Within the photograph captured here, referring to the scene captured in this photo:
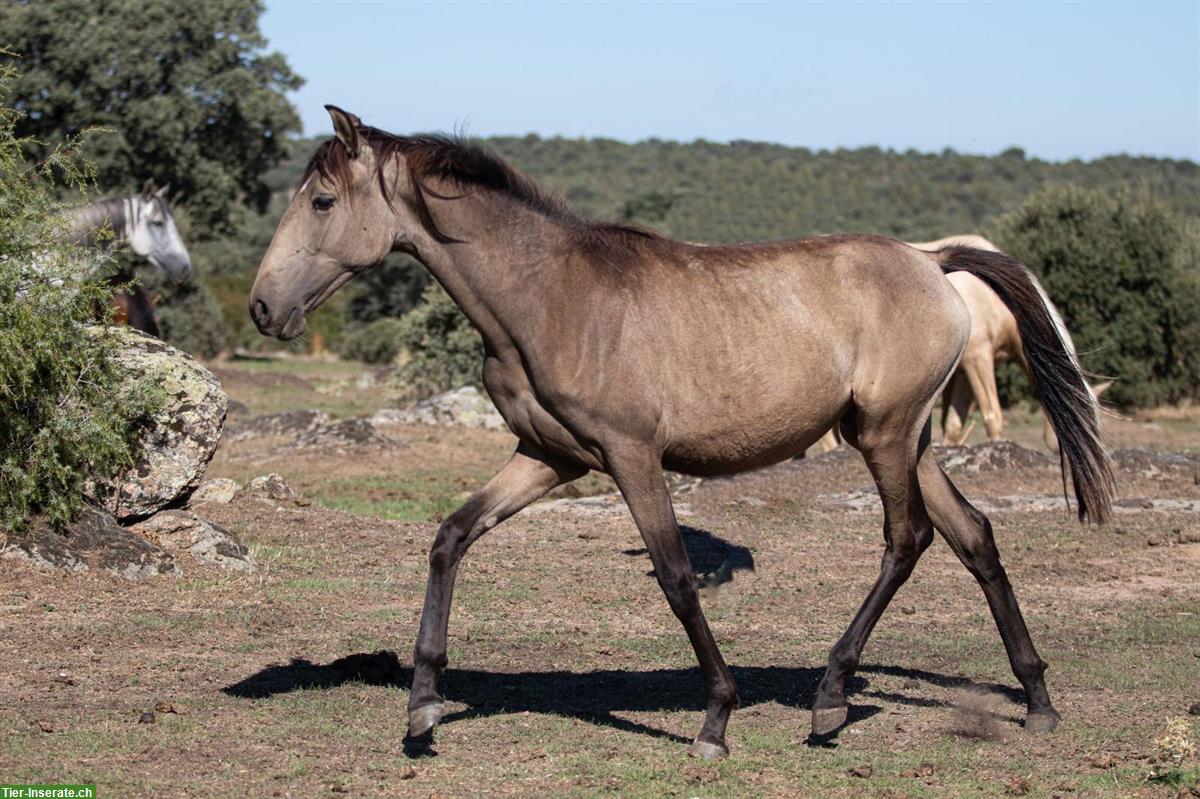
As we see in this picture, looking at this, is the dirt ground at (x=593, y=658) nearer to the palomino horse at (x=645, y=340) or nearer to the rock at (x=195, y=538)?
the rock at (x=195, y=538)

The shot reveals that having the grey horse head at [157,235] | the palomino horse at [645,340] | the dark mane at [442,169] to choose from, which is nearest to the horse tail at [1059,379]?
the palomino horse at [645,340]

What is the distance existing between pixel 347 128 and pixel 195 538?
14.8 feet

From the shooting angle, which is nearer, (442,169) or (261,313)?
(261,313)

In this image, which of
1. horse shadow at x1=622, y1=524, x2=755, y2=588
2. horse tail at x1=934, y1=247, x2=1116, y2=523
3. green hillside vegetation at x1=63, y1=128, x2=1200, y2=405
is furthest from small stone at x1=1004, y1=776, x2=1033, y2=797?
horse shadow at x1=622, y1=524, x2=755, y2=588

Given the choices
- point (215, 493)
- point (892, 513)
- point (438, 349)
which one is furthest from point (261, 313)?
point (438, 349)

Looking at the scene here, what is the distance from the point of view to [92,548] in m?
8.77

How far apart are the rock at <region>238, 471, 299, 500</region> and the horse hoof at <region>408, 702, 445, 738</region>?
617cm

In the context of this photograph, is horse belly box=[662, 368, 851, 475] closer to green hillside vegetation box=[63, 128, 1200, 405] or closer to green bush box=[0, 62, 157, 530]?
green hillside vegetation box=[63, 128, 1200, 405]

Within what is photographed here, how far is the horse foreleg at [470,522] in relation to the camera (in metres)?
5.88

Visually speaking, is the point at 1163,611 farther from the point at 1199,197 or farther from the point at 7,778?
the point at 1199,197

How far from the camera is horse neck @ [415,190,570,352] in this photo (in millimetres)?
5938

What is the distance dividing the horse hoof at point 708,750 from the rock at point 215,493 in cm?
622

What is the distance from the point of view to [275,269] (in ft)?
19.0

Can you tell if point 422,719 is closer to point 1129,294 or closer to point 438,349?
point 438,349
